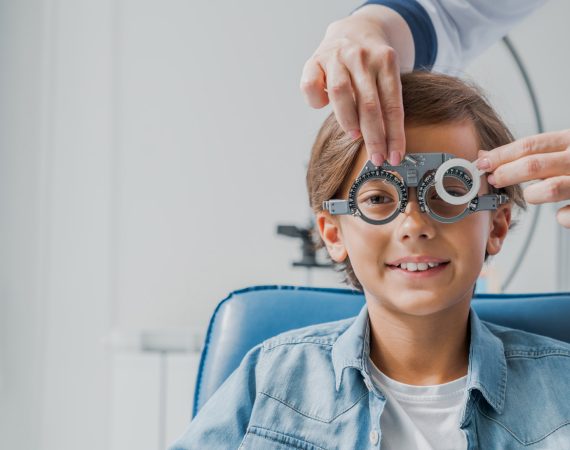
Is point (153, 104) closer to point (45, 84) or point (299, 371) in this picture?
point (45, 84)

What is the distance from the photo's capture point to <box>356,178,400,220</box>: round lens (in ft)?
3.41

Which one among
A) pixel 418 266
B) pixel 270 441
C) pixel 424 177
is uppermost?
pixel 424 177

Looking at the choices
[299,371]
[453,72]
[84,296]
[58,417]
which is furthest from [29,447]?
[453,72]

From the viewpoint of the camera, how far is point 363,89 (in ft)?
2.85

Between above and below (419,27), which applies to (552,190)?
below

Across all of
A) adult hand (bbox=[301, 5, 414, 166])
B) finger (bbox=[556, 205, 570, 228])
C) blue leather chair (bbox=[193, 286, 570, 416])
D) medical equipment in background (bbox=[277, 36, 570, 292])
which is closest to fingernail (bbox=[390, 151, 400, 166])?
adult hand (bbox=[301, 5, 414, 166])

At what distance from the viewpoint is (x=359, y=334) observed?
1106 millimetres

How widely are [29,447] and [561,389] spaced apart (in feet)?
5.89

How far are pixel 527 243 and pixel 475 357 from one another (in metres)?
0.76

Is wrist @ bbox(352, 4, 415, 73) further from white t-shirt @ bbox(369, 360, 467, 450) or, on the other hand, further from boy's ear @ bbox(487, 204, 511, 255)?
white t-shirt @ bbox(369, 360, 467, 450)

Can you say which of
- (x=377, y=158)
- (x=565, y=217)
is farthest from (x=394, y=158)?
(x=565, y=217)

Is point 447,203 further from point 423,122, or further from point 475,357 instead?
point 475,357

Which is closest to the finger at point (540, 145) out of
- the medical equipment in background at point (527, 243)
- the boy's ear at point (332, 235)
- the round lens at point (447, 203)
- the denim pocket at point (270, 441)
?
the round lens at point (447, 203)

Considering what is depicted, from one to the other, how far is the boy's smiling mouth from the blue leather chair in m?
0.21
